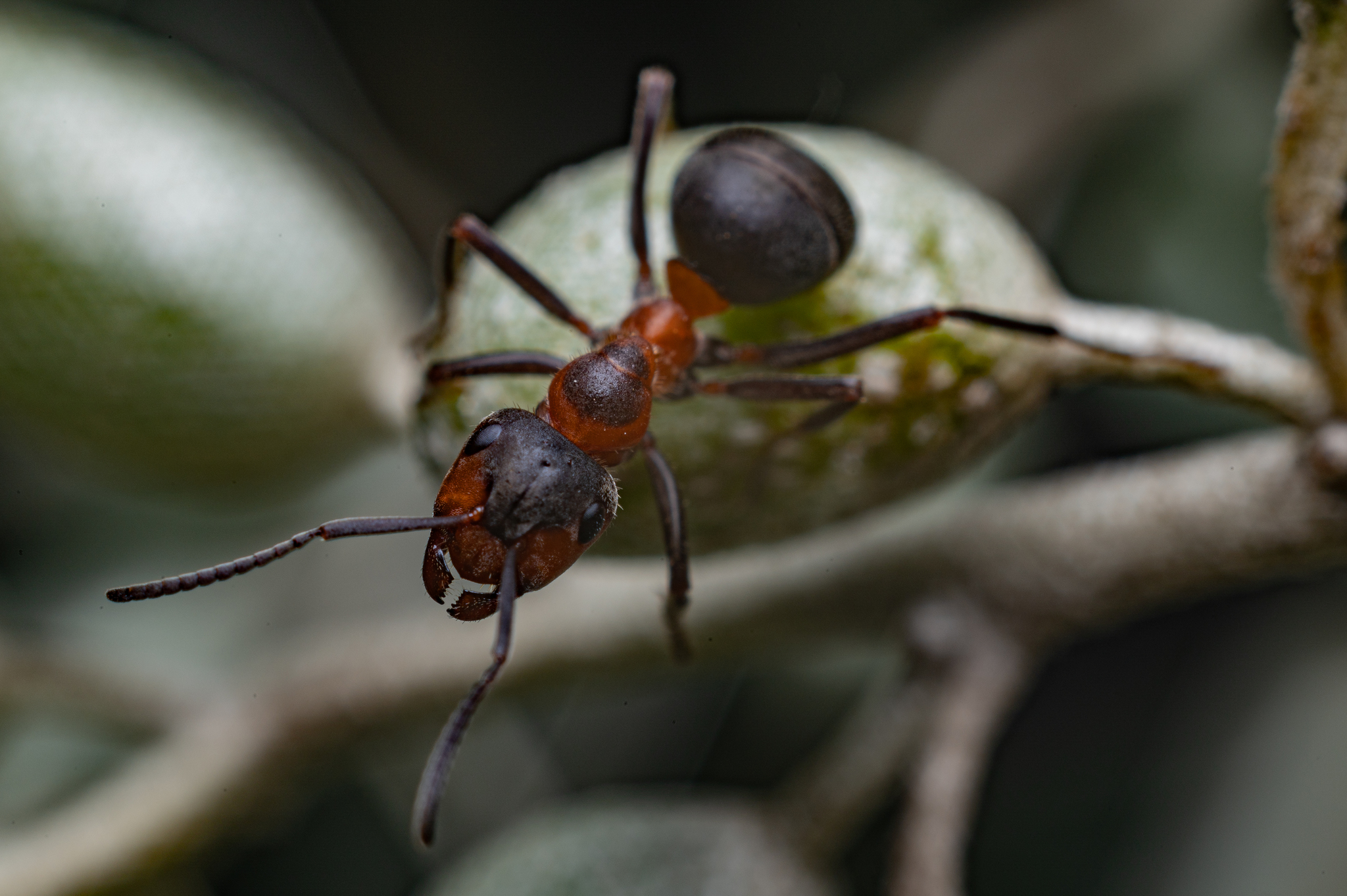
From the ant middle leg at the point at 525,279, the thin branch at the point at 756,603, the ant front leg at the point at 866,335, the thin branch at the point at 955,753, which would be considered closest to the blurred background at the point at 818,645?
the thin branch at the point at 756,603

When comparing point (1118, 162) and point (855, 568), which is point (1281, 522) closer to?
point (855, 568)

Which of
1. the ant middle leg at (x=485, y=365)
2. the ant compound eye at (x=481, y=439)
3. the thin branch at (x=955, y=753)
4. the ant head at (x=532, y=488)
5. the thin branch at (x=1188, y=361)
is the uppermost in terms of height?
the ant middle leg at (x=485, y=365)

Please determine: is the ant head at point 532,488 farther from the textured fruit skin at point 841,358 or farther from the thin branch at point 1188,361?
the thin branch at point 1188,361

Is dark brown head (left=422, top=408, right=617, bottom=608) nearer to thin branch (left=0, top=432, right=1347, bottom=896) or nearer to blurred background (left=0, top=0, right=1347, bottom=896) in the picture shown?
thin branch (left=0, top=432, right=1347, bottom=896)

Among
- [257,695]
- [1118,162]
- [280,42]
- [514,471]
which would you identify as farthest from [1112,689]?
[280,42]

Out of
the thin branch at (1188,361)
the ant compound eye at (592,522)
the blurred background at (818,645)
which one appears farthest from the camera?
the blurred background at (818,645)

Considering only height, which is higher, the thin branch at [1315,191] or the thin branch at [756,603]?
the thin branch at [1315,191]
